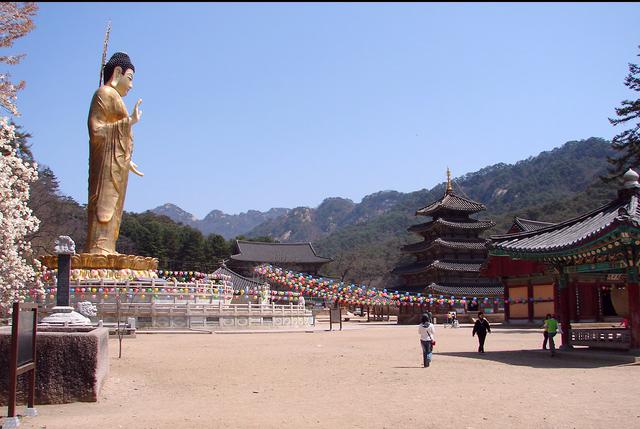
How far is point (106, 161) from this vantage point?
28.1 m

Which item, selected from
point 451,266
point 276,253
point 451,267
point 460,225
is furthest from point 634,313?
point 276,253

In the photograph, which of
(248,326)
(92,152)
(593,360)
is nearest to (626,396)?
(593,360)

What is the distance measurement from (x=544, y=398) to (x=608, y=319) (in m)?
29.7

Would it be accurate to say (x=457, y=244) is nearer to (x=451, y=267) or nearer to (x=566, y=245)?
(x=451, y=267)

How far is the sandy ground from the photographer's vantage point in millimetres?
8172

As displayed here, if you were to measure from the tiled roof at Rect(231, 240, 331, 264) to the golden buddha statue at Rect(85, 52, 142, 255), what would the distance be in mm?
38001

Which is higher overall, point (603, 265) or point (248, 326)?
point (603, 265)

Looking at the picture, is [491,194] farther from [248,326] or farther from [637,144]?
[248,326]

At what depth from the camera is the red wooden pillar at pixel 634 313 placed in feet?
47.9

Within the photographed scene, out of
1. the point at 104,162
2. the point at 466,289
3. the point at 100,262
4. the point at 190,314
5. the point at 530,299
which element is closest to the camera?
the point at 190,314

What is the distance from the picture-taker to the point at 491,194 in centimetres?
15650

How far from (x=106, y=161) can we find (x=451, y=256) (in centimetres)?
3134

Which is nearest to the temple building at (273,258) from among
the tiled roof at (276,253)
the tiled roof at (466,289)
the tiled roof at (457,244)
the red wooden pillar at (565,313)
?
the tiled roof at (276,253)

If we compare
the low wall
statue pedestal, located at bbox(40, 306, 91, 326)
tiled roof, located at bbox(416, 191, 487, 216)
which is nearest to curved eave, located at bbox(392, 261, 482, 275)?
tiled roof, located at bbox(416, 191, 487, 216)
